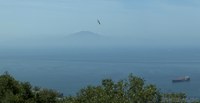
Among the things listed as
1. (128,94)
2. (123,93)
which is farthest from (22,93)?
(128,94)

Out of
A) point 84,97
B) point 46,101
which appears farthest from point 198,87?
point 84,97

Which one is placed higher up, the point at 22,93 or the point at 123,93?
the point at 22,93

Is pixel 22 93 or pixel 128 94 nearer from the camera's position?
pixel 128 94

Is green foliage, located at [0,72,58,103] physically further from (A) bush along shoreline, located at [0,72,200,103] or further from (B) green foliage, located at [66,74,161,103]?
(B) green foliage, located at [66,74,161,103]

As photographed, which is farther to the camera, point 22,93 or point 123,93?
point 22,93

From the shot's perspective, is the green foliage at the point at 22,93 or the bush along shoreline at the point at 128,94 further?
the green foliage at the point at 22,93

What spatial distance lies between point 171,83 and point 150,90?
60319mm

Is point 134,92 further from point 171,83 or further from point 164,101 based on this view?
point 171,83

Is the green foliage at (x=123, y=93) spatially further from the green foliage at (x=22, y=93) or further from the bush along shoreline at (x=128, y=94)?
the green foliage at (x=22, y=93)

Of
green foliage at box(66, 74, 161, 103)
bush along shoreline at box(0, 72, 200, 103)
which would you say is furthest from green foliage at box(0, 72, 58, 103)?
green foliage at box(66, 74, 161, 103)

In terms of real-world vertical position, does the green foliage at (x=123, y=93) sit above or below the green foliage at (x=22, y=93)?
below

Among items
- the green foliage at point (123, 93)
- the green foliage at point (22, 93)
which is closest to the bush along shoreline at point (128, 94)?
the green foliage at point (123, 93)

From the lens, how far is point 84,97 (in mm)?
11945

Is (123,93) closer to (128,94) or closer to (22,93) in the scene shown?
(128,94)
